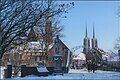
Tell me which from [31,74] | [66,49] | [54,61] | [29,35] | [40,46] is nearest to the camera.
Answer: [29,35]

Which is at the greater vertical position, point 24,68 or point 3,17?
point 3,17

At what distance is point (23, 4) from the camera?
854 inches

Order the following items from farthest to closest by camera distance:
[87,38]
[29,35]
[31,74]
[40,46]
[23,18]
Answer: [87,38], [40,46], [31,74], [29,35], [23,18]

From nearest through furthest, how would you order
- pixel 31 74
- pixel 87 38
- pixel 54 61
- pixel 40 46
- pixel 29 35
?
pixel 29 35 → pixel 31 74 → pixel 40 46 → pixel 54 61 → pixel 87 38

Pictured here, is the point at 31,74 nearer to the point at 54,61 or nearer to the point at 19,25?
the point at 19,25

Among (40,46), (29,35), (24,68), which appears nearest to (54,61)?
(40,46)

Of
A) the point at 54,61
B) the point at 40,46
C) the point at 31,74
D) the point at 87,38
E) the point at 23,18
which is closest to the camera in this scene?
the point at 23,18

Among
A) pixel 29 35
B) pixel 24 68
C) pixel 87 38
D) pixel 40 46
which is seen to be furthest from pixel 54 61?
pixel 87 38

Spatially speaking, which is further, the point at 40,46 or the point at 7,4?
the point at 40,46

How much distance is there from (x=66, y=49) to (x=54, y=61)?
12.0 m

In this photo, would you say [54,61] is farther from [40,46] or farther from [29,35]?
[29,35]

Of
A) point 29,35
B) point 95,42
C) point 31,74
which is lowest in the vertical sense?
point 31,74

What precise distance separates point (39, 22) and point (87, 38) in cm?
14865

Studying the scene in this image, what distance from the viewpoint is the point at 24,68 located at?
40.4 meters
